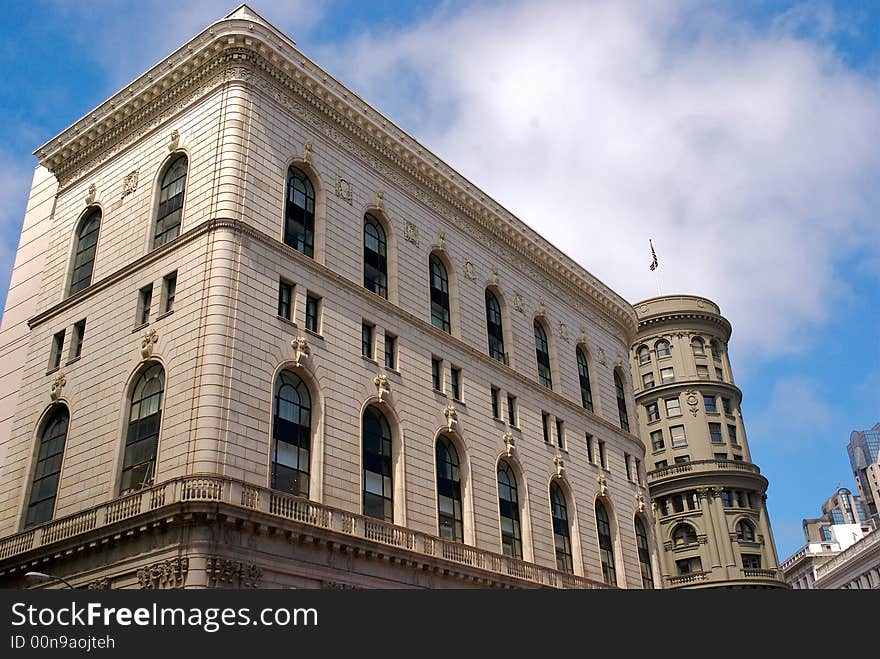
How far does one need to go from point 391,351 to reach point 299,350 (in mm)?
6869

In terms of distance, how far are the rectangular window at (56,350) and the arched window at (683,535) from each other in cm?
5829

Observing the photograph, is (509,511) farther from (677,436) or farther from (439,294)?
(677,436)

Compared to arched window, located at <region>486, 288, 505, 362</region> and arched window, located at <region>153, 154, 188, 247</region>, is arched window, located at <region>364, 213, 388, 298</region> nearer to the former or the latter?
arched window, located at <region>486, 288, 505, 362</region>

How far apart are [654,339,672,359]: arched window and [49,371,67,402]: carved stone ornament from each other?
209 ft

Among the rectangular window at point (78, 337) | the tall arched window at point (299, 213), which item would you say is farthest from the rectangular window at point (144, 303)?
the tall arched window at point (299, 213)

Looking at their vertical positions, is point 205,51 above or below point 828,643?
above

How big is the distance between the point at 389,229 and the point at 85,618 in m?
27.4

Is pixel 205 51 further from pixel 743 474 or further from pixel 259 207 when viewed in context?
pixel 743 474

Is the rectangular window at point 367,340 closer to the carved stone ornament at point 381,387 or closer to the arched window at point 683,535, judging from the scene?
the carved stone ornament at point 381,387

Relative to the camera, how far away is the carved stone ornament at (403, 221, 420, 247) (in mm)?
48519

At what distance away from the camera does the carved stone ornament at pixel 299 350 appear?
38250 millimetres

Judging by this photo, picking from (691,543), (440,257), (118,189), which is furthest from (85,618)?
(691,543)

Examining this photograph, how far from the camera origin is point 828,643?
2395 centimetres

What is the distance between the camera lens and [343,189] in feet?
149
